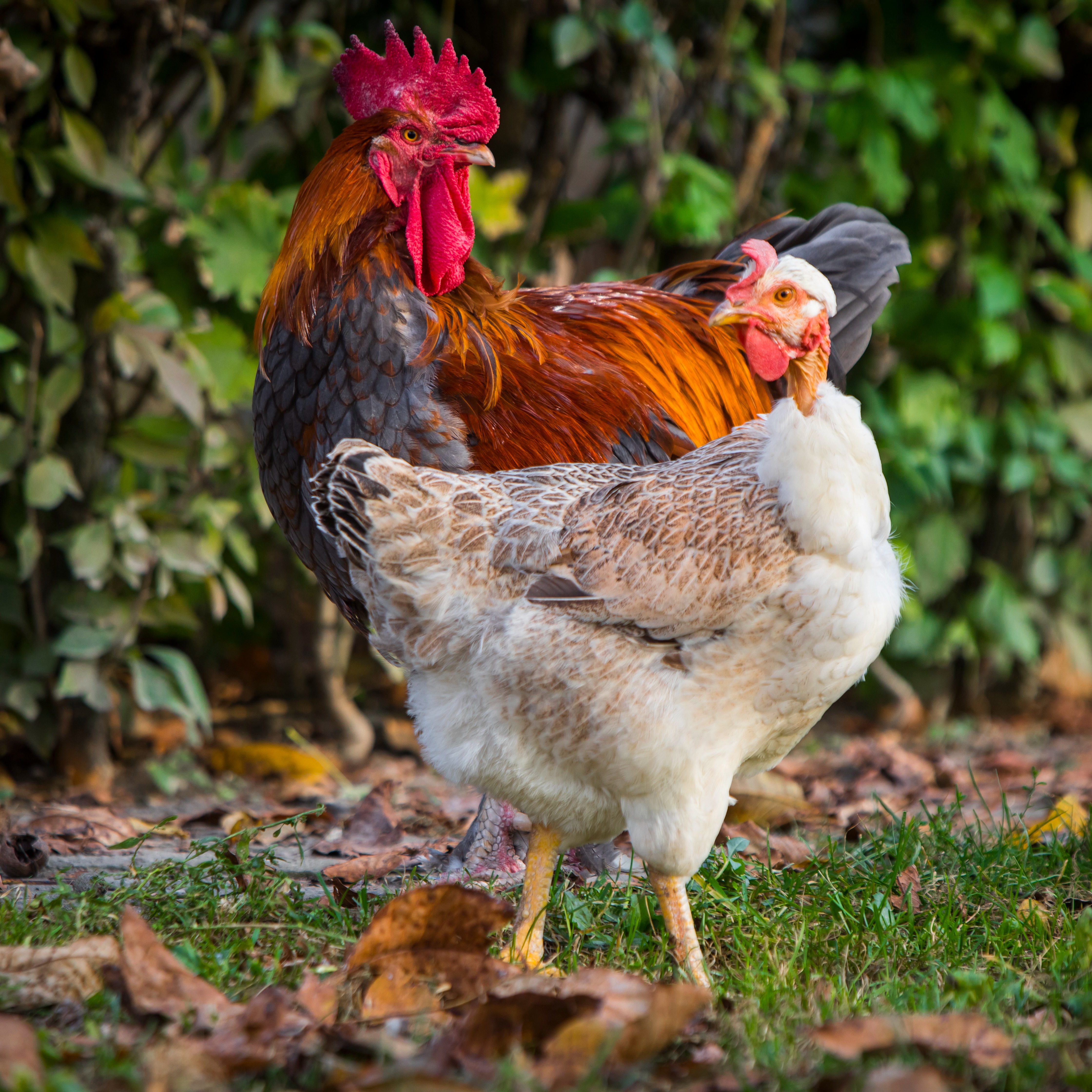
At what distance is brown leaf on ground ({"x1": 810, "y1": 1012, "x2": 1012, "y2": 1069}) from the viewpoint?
5.43 feet

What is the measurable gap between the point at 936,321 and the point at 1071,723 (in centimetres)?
258

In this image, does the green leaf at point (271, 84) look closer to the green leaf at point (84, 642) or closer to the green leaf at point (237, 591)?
the green leaf at point (237, 591)

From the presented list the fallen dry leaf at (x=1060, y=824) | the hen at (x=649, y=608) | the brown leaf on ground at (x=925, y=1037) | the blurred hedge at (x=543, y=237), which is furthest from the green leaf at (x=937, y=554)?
the brown leaf on ground at (x=925, y=1037)

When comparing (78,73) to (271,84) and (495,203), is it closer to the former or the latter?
(271,84)

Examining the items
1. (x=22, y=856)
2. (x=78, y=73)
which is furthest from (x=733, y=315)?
(x=78, y=73)

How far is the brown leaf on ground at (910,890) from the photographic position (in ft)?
8.21

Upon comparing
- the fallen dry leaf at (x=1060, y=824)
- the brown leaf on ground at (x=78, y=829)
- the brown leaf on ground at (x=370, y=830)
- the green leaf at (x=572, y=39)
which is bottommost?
the brown leaf on ground at (x=78, y=829)

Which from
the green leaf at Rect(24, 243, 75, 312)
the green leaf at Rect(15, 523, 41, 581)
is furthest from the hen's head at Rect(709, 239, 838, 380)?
the green leaf at Rect(15, 523, 41, 581)

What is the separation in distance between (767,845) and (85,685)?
2814 mm

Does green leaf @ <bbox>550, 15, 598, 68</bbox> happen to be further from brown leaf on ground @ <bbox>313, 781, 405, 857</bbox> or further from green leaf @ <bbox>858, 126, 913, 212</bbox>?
brown leaf on ground @ <bbox>313, 781, 405, 857</bbox>

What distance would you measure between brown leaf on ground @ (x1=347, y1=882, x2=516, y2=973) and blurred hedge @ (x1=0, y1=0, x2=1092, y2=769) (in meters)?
2.67

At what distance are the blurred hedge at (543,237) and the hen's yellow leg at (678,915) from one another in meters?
2.81

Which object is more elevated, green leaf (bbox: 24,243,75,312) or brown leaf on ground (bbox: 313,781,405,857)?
green leaf (bbox: 24,243,75,312)

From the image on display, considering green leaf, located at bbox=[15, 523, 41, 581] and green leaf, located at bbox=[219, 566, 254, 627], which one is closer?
green leaf, located at bbox=[15, 523, 41, 581]
